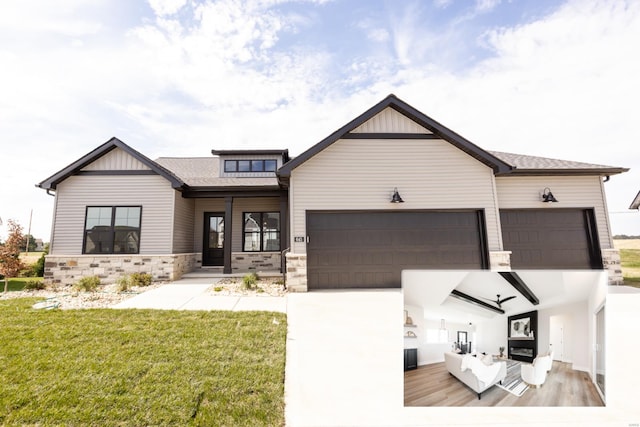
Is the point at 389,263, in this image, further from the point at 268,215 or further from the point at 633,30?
the point at 633,30

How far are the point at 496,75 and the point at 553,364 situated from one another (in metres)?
9.65

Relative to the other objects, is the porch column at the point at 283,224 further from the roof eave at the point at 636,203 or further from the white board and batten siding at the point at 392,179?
the roof eave at the point at 636,203

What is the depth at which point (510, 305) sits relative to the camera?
5.54 ft

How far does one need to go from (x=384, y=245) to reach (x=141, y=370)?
657 centimetres

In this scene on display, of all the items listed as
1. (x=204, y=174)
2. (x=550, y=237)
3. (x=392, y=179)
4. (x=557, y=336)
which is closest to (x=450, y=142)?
A: (x=392, y=179)

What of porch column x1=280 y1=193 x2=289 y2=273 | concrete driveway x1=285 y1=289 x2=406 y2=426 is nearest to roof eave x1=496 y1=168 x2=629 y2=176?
concrete driveway x1=285 y1=289 x2=406 y2=426

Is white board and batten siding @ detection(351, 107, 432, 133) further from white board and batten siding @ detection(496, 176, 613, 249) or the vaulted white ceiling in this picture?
the vaulted white ceiling

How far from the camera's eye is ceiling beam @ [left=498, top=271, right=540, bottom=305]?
167 centimetres

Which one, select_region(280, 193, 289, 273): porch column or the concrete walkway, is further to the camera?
select_region(280, 193, 289, 273): porch column

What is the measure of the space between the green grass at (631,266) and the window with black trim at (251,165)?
13.4 m

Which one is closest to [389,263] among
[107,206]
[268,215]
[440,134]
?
[440,134]

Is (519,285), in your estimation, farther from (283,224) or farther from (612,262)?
(612,262)

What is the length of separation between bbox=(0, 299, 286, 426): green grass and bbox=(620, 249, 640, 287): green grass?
1159cm

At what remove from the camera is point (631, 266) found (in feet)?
42.2
